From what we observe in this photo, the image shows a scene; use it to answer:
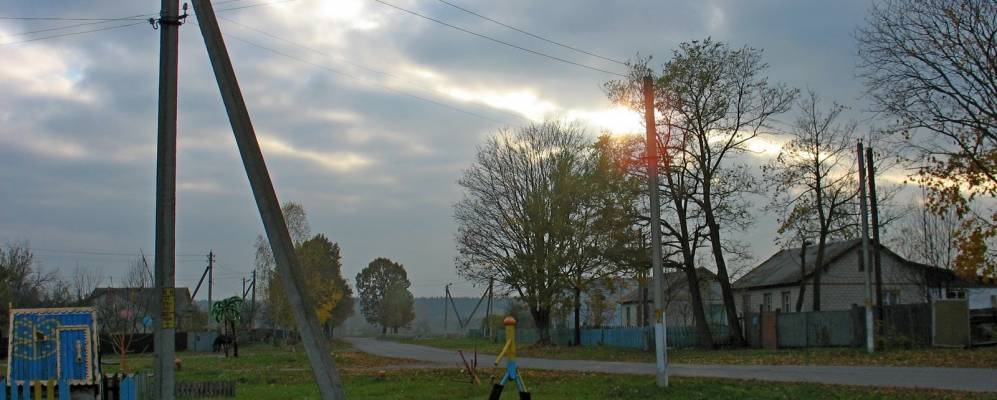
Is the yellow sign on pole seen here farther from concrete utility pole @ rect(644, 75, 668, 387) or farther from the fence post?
concrete utility pole @ rect(644, 75, 668, 387)

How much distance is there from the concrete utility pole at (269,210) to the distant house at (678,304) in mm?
44718

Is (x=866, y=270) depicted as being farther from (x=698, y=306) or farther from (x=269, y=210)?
(x=269, y=210)

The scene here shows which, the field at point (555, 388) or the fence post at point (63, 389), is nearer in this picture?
the fence post at point (63, 389)

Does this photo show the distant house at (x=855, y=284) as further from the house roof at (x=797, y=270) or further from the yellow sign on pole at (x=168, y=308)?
the yellow sign on pole at (x=168, y=308)

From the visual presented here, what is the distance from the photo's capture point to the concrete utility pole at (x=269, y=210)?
1076 cm

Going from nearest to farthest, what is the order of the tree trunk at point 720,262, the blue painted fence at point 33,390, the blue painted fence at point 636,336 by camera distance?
1. the blue painted fence at point 33,390
2. the tree trunk at point 720,262
3. the blue painted fence at point 636,336

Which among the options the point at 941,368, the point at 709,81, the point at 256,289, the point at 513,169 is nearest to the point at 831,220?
the point at 709,81

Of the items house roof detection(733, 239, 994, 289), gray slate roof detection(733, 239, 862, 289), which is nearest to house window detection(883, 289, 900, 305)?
house roof detection(733, 239, 994, 289)

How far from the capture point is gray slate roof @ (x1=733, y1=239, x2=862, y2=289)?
53094mm

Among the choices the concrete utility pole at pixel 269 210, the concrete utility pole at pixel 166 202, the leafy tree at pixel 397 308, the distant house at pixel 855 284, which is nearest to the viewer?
the concrete utility pole at pixel 269 210

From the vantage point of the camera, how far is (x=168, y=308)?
11156 mm

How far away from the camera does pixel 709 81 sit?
38.1m

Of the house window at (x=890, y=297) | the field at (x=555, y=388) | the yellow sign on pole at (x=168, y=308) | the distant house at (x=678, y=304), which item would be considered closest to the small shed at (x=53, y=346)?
the yellow sign on pole at (x=168, y=308)

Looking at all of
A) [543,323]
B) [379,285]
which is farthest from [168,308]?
[379,285]
